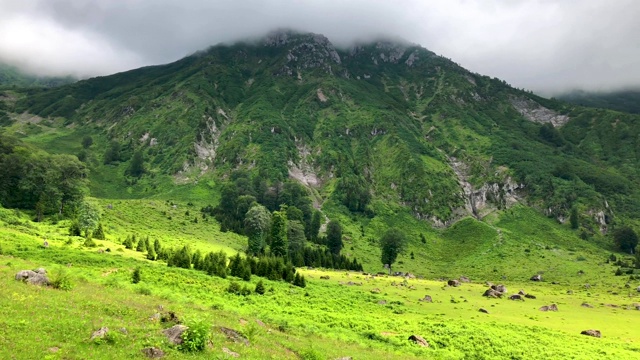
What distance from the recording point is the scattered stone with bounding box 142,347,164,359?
693 inches

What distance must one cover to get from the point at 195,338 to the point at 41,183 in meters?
83.3

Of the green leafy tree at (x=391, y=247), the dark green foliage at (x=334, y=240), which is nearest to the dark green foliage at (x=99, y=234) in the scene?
the dark green foliage at (x=334, y=240)

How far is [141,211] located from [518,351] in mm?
111156

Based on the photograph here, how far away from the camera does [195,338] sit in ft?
62.7

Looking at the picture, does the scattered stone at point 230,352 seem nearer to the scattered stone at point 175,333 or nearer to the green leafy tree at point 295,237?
the scattered stone at point 175,333

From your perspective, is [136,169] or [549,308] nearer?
[549,308]

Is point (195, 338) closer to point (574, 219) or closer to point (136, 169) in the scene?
point (136, 169)

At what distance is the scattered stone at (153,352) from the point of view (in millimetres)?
17609

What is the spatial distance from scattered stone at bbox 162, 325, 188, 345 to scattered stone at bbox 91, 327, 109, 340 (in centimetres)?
291

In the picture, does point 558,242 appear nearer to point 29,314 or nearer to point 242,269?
point 242,269

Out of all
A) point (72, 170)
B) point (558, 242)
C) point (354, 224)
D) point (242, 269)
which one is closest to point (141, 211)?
point (72, 170)

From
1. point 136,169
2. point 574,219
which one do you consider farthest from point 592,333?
point 136,169

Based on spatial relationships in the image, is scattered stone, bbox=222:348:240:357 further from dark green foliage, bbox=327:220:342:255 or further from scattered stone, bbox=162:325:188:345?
dark green foliage, bbox=327:220:342:255

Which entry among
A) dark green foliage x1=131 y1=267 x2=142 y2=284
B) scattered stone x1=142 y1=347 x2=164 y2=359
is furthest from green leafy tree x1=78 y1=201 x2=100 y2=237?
scattered stone x1=142 y1=347 x2=164 y2=359
